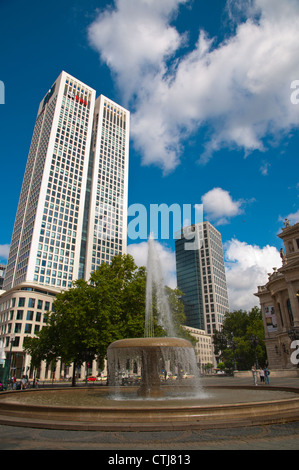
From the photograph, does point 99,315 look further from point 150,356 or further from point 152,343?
point 152,343

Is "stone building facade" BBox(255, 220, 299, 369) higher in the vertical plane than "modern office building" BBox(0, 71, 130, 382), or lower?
lower

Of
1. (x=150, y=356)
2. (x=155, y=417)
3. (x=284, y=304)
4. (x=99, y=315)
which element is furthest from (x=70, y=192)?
(x=155, y=417)

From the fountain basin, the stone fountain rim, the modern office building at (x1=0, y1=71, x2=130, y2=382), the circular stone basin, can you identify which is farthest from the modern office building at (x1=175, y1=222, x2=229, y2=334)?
the circular stone basin

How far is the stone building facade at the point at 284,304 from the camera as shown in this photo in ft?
140

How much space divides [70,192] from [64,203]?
4.40 m

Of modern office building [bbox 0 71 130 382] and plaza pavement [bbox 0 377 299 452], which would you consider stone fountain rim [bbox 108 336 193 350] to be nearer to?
plaza pavement [bbox 0 377 299 452]

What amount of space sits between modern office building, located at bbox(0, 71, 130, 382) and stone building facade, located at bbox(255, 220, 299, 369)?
160ft

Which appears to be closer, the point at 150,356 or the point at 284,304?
the point at 150,356

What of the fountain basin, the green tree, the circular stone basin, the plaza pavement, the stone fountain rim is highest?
the green tree

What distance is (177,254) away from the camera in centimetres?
14825

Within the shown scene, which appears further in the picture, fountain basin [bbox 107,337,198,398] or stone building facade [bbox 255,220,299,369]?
stone building facade [bbox 255,220,299,369]

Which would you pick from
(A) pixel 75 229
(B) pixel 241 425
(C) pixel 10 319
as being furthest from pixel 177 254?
(B) pixel 241 425

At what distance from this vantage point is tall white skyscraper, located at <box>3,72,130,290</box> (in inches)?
3105

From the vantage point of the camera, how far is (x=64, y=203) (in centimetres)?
8588
